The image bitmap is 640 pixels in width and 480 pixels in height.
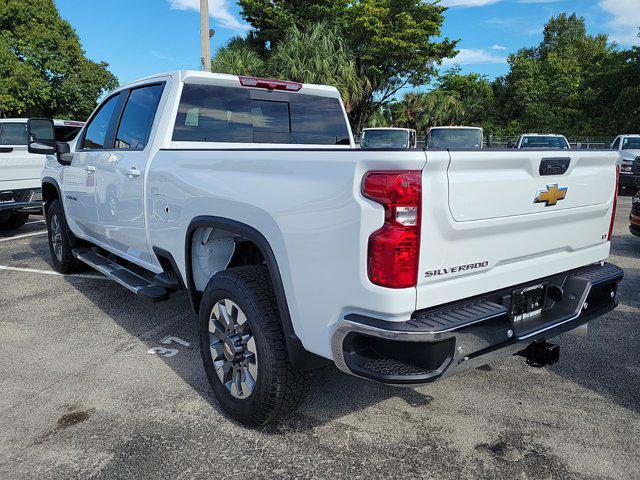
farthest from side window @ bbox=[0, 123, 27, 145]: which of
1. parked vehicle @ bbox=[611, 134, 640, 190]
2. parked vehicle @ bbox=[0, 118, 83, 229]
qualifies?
parked vehicle @ bbox=[611, 134, 640, 190]

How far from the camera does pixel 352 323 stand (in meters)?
2.11

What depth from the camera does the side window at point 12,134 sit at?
423 inches

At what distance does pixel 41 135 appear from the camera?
5.17m

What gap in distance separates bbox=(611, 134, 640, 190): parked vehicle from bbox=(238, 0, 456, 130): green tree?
1485 cm

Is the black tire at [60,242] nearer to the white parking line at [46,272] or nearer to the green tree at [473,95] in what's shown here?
the white parking line at [46,272]

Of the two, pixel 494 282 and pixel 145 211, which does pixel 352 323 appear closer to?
pixel 494 282

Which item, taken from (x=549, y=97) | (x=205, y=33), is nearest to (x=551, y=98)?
(x=549, y=97)

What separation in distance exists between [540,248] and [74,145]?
4.78 metres

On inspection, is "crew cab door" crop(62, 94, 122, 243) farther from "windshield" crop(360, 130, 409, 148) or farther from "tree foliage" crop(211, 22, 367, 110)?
"tree foliage" crop(211, 22, 367, 110)

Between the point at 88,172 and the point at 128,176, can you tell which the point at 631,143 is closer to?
the point at 88,172

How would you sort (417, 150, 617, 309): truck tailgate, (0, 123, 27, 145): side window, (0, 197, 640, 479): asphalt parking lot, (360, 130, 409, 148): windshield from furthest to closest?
(360, 130, 409, 148): windshield < (0, 123, 27, 145): side window < (0, 197, 640, 479): asphalt parking lot < (417, 150, 617, 309): truck tailgate

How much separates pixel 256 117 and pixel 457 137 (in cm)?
978

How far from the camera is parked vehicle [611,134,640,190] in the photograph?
13.1 meters

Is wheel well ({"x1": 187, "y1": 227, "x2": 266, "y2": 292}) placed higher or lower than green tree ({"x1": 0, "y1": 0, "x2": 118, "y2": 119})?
lower
